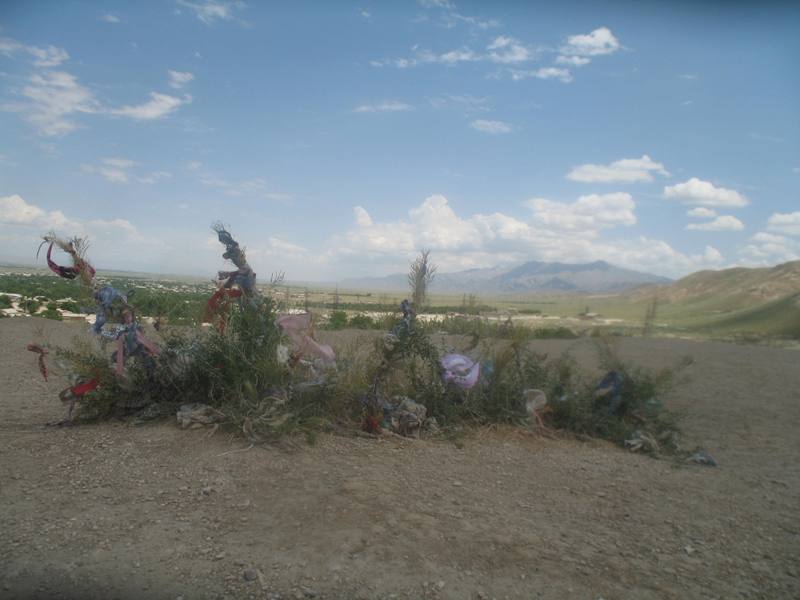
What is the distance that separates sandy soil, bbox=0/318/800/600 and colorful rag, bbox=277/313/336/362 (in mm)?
1150

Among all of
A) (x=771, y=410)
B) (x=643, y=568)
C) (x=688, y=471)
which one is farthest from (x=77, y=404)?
(x=771, y=410)

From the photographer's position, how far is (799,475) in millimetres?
6730

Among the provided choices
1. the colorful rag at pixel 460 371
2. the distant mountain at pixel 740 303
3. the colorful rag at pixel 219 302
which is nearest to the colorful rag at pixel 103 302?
the colorful rag at pixel 219 302

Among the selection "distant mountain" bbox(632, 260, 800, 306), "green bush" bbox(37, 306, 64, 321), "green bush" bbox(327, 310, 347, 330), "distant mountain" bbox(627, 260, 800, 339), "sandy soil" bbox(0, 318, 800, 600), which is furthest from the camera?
"distant mountain" bbox(632, 260, 800, 306)

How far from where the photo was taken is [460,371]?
22.9 ft

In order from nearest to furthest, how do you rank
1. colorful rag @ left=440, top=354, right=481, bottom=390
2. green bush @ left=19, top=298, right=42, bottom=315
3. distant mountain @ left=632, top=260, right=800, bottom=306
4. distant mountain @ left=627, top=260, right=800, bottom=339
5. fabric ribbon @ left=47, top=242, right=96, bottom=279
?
fabric ribbon @ left=47, top=242, right=96, bottom=279, colorful rag @ left=440, top=354, right=481, bottom=390, green bush @ left=19, top=298, right=42, bottom=315, distant mountain @ left=627, top=260, right=800, bottom=339, distant mountain @ left=632, top=260, right=800, bottom=306

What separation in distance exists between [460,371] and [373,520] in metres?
3.10

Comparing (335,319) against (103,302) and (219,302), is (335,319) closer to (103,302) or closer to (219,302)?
(219,302)

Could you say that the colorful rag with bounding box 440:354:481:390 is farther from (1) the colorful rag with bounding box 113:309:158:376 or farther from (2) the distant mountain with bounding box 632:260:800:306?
(2) the distant mountain with bounding box 632:260:800:306

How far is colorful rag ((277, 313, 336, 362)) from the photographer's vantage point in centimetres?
650

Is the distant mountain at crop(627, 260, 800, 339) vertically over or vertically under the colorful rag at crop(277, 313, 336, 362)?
over

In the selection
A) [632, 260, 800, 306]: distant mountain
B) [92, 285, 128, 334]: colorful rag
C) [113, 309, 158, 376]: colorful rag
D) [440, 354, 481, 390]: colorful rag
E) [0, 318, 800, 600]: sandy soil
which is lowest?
[0, 318, 800, 600]: sandy soil

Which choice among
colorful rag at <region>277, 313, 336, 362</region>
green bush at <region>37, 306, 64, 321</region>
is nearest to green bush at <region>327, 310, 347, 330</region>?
colorful rag at <region>277, 313, 336, 362</region>

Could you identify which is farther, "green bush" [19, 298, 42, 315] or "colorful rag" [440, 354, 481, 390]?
"green bush" [19, 298, 42, 315]
